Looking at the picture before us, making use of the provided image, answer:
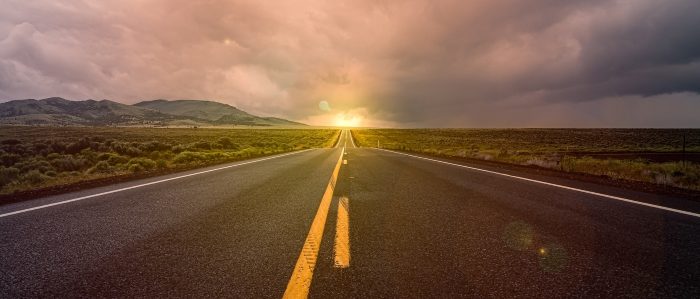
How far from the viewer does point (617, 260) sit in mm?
2939

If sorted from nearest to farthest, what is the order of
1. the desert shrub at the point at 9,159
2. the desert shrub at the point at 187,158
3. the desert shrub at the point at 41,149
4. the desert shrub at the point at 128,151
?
the desert shrub at the point at 187,158, the desert shrub at the point at 9,159, the desert shrub at the point at 128,151, the desert shrub at the point at 41,149

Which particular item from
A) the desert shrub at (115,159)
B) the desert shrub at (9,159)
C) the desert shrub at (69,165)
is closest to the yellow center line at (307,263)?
the desert shrub at (69,165)

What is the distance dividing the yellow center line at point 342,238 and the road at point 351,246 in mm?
17

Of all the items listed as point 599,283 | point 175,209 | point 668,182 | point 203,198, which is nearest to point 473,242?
point 599,283

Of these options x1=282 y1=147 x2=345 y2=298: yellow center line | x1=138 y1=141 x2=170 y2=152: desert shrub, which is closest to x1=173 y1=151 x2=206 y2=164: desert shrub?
x1=138 y1=141 x2=170 y2=152: desert shrub

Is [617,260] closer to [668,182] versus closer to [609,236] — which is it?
[609,236]

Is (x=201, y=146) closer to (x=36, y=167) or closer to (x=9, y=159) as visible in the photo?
(x=9, y=159)

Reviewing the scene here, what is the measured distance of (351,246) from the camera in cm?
325

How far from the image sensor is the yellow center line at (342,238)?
2.86 metres

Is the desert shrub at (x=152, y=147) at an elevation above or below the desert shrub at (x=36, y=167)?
above

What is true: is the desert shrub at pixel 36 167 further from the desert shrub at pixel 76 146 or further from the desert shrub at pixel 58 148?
the desert shrub at pixel 58 148

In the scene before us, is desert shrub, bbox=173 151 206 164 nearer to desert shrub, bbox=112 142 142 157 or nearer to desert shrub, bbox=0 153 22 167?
desert shrub, bbox=112 142 142 157

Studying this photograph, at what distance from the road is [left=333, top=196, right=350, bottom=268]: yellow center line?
0.02 meters

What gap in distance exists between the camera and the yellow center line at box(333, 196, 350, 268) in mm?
2855
